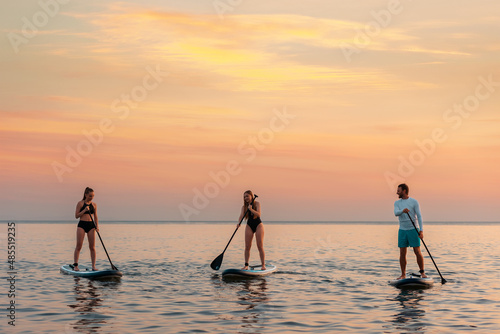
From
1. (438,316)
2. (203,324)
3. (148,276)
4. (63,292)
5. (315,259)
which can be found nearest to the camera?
(203,324)

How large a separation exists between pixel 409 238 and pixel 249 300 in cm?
485

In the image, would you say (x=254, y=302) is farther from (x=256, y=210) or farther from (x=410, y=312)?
(x=256, y=210)

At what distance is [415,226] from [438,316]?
13.1ft

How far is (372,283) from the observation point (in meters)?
18.4

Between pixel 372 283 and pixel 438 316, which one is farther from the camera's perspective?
pixel 372 283

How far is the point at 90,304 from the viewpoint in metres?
14.3

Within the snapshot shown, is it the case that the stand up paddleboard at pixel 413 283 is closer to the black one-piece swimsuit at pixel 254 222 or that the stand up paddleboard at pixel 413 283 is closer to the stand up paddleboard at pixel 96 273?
the black one-piece swimsuit at pixel 254 222

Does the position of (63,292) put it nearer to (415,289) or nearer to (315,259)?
(415,289)

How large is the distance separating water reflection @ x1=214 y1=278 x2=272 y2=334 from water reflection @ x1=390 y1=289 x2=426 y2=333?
100 inches

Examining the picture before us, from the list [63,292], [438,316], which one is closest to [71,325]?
[63,292]

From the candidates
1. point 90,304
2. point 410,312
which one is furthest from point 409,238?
point 90,304

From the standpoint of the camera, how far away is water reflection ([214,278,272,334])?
475 inches

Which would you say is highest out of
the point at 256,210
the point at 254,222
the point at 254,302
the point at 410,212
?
the point at 256,210

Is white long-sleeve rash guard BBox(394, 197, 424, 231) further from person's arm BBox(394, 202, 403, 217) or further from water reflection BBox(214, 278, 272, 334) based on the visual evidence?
water reflection BBox(214, 278, 272, 334)
